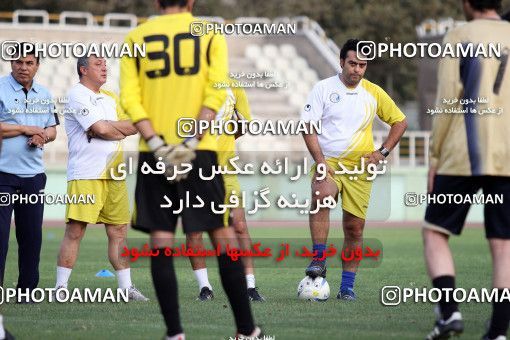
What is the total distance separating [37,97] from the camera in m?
11.8

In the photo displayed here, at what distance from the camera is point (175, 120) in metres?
8.20

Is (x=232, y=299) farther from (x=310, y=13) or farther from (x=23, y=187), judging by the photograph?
(x=310, y=13)

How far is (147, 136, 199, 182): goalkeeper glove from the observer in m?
7.99

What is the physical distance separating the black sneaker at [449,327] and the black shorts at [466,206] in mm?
566

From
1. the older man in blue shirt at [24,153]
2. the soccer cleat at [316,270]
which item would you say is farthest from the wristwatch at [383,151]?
the older man in blue shirt at [24,153]

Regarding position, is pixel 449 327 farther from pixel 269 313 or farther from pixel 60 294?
pixel 60 294

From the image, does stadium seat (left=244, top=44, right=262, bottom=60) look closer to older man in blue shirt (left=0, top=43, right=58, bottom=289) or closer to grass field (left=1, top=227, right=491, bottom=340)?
grass field (left=1, top=227, right=491, bottom=340)

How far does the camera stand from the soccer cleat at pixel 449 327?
8.12 m

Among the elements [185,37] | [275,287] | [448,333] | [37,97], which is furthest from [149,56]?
[275,287]

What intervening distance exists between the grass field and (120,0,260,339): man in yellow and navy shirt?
0.90 m

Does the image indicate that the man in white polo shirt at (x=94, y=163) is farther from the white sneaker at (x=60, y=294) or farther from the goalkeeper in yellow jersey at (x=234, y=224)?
the goalkeeper in yellow jersey at (x=234, y=224)

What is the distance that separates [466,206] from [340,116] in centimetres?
401

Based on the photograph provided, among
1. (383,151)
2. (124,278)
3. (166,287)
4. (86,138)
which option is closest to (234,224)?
(124,278)

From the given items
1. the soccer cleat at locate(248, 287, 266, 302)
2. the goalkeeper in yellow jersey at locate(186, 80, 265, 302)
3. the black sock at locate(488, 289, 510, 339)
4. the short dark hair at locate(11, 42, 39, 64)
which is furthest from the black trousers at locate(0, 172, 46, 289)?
the black sock at locate(488, 289, 510, 339)
